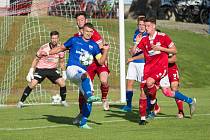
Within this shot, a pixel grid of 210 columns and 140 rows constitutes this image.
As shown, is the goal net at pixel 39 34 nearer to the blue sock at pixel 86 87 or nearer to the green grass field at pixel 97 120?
the green grass field at pixel 97 120

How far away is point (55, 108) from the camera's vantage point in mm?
18203

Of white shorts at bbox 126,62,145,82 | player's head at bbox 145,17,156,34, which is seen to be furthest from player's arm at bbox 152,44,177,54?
white shorts at bbox 126,62,145,82

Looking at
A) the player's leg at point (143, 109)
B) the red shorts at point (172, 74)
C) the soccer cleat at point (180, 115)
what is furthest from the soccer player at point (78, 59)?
the soccer cleat at point (180, 115)

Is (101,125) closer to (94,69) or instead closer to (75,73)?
(75,73)

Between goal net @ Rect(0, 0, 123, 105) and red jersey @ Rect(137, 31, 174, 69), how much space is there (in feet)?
24.0

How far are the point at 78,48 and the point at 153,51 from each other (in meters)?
1.49

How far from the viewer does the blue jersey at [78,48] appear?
1332cm

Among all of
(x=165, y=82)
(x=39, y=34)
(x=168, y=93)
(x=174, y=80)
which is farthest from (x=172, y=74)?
(x=39, y=34)

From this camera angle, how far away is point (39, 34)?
24.8m

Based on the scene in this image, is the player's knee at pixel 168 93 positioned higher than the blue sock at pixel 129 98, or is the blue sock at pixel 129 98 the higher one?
the player's knee at pixel 168 93

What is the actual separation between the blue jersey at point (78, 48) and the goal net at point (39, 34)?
25.7 ft

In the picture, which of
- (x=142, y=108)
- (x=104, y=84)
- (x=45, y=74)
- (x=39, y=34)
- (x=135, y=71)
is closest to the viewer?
(x=142, y=108)

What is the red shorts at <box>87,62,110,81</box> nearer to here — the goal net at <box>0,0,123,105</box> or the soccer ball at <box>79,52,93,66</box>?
the soccer ball at <box>79,52,93,66</box>

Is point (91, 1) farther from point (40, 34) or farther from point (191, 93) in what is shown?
point (191, 93)
